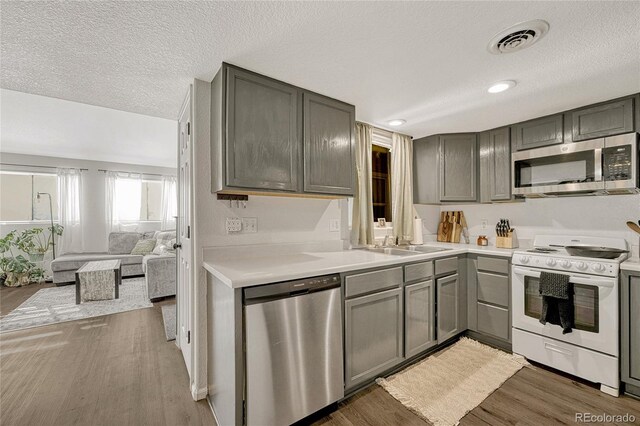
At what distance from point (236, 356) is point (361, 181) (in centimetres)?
208

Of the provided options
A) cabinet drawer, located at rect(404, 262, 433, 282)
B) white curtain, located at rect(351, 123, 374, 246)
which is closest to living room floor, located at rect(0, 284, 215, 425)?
cabinet drawer, located at rect(404, 262, 433, 282)

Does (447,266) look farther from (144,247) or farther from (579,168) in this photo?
(144,247)

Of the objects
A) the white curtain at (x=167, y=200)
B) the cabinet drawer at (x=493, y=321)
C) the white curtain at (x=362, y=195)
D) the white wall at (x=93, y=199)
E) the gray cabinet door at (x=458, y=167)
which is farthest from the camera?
the white curtain at (x=167, y=200)

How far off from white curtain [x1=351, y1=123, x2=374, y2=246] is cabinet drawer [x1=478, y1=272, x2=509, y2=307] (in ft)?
3.88

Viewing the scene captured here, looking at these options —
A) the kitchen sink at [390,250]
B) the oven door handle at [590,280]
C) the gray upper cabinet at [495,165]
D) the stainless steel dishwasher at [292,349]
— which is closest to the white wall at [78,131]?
the kitchen sink at [390,250]

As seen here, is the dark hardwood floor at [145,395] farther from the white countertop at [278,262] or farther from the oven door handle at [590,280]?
the white countertop at [278,262]

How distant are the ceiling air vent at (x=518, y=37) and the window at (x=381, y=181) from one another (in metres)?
1.79

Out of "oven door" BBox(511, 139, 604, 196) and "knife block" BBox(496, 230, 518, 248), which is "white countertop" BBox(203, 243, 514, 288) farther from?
"oven door" BBox(511, 139, 604, 196)

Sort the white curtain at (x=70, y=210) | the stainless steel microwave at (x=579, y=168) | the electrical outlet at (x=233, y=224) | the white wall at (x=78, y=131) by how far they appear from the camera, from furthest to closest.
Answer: the white curtain at (x=70, y=210) → the white wall at (x=78, y=131) → the stainless steel microwave at (x=579, y=168) → the electrical outlet at (x=233, y=224)

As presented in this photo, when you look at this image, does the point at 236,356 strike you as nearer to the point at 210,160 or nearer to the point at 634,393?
the point at 210,160

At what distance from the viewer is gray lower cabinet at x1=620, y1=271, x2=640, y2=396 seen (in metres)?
1.99

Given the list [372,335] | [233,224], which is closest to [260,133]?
[233,224]

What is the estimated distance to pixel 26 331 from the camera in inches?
125

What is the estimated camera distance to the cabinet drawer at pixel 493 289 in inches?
105
